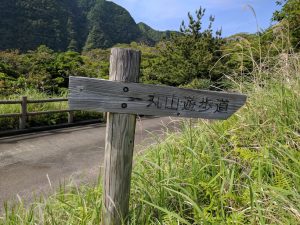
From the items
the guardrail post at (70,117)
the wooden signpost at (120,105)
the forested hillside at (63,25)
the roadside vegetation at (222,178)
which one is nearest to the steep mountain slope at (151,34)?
the forested hillside at (63,25)

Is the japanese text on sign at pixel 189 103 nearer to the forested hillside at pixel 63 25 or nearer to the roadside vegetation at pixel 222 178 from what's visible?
the roadside vegetation at pixel 222 178

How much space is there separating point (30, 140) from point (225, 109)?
726cm

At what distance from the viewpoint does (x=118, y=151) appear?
207cm

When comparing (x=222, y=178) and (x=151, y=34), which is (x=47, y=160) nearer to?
(x=222, y=178)

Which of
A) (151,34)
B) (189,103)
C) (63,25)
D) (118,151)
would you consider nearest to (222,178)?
(189,103)

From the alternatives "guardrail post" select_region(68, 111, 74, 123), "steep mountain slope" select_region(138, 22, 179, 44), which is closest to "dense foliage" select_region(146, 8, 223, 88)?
"guardrail post" select_region(68, 111, 74, 123)

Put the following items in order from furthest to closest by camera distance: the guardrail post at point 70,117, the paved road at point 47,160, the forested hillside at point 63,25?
the forested hillside at point 63,25 → the guardrail post at point 70,117 → the paved road at point 47,160

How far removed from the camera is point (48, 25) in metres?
54.2

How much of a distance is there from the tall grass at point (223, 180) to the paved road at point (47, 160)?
1.36 meters

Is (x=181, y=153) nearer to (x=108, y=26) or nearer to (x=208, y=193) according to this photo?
(x=208, y=193)

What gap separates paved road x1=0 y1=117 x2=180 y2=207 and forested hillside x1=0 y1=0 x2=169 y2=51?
130 feet

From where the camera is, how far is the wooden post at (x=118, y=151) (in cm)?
204

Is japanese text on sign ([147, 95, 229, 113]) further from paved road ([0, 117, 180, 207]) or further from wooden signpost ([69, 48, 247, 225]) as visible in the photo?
paved road ([0, 117, 180, 207])

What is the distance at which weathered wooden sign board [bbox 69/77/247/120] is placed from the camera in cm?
193
